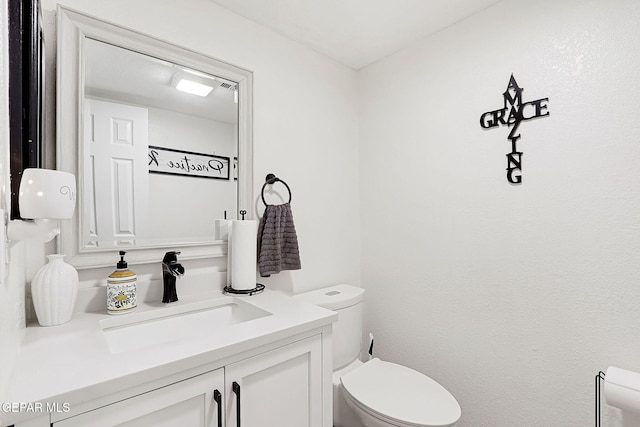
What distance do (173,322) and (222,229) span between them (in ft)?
1.49

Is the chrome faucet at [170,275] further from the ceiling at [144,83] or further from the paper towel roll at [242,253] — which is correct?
the ceiling at [144,83]

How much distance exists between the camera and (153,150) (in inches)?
49.9

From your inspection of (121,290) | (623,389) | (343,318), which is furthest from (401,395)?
(121,290)

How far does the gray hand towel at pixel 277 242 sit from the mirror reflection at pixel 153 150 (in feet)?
0.61

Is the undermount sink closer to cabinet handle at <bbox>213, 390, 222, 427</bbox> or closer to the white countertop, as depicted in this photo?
the white countertop

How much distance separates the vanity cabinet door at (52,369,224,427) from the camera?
2.22ft

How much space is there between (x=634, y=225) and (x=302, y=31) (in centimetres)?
170

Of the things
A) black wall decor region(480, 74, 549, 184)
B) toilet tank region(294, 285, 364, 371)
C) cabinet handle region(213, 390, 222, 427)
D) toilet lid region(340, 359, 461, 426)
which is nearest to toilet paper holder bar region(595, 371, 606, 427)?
toilet lid region(340, 359, 461, 426)

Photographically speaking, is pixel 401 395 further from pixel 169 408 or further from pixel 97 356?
pixel 97 356

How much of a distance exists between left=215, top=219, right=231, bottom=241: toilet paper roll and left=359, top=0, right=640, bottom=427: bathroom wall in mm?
969

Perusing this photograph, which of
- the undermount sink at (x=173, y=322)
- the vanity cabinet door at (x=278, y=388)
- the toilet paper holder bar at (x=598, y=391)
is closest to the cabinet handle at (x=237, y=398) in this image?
the vanity cabinet door at (x=278, y=388)

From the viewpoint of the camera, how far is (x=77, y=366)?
2.33 ft

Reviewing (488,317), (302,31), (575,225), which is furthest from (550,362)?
(302,31)

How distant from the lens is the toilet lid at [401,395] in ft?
3.88
